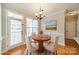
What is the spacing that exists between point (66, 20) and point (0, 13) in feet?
4.01

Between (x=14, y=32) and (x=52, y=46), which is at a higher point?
(x=14, y=32)

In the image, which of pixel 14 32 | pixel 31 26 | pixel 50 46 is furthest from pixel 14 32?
pixel 50 46

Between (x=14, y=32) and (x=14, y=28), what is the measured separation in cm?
8

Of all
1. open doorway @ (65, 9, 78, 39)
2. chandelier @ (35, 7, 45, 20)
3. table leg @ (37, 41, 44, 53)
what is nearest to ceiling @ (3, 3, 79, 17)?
chandelier @ (35, 7, 45, 20)

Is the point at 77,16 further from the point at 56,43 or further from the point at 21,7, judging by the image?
the point at 21,7

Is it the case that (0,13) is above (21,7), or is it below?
below

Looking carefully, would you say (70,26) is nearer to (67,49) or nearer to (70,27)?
(70,27)

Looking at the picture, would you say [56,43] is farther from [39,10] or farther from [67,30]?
[39,10]

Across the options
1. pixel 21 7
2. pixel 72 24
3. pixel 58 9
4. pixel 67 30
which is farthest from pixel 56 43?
pixel 21 7

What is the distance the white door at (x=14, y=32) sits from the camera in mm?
1658

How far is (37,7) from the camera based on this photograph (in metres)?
1.67

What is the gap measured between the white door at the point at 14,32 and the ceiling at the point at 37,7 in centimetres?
24
